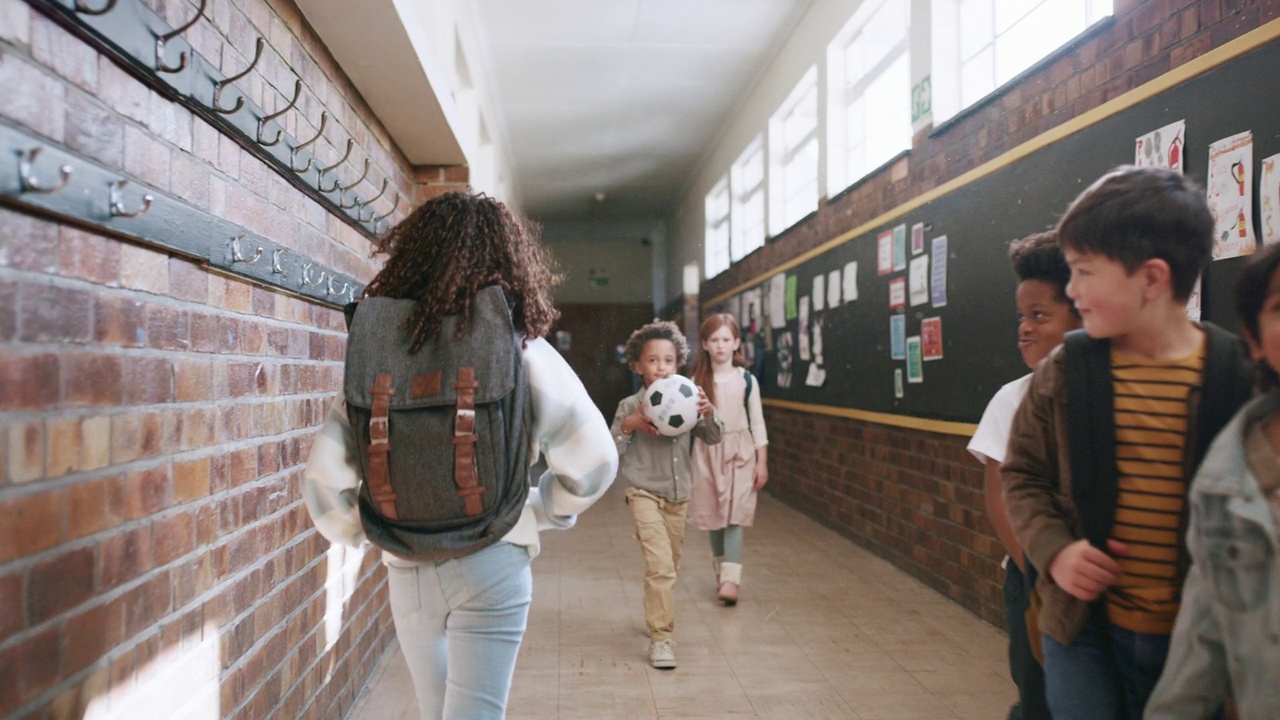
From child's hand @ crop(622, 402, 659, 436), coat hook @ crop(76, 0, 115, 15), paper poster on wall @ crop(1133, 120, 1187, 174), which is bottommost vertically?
child's hand @ crop(622, 402, 659, 436)

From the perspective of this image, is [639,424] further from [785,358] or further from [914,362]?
[785,358]

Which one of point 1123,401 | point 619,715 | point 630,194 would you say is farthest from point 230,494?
point 630,194

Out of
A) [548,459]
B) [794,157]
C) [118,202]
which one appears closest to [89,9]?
[118,202]

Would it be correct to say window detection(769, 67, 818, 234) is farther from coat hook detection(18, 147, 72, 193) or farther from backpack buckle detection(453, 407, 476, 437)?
coat hook detection(18, 147, 72, 193)

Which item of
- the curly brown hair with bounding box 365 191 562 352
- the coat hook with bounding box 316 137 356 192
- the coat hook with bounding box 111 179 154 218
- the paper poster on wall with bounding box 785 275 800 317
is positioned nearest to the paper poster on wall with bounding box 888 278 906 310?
the paper poster on wall with bounding box 785 275 800 317

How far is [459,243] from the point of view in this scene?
1.68 meters

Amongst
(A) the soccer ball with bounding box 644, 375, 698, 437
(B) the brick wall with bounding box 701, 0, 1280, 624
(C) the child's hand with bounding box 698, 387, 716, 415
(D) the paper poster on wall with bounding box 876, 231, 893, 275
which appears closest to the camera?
(B) the brick wall with bounding box 701, 0, 1280, 624

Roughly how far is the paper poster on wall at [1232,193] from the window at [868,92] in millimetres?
2346

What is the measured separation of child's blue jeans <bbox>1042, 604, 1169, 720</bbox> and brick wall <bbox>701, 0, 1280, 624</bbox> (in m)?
1.67

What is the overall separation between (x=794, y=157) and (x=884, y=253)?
2.49 metres

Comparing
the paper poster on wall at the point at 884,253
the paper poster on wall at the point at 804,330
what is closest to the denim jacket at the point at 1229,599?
the paper poster on wall at the point at 884,253

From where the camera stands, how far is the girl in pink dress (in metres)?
4.07

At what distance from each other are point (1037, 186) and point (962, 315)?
746 mm

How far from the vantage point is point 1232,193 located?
7.70ft
